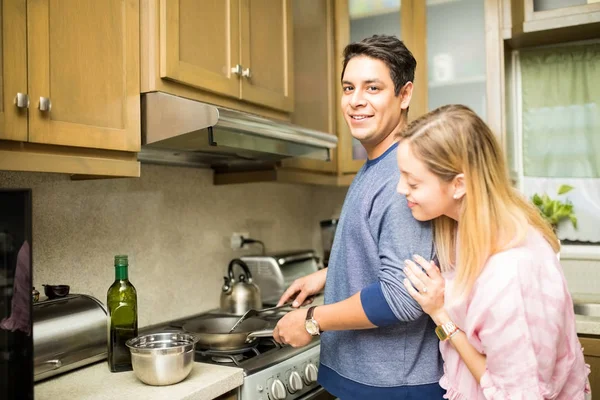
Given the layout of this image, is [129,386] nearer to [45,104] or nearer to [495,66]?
[45,104]

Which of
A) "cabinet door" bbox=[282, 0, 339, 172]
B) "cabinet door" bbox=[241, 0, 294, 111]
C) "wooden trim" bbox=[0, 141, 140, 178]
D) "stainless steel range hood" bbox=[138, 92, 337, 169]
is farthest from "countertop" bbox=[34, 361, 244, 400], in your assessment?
"cabinet door" bbox=[282, 0, 339, 172]

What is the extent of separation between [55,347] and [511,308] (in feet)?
3.60

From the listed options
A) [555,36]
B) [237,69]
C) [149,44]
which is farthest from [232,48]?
[555,36]

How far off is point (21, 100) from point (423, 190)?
0.87 meters

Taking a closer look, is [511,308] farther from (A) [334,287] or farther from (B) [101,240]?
(B) [101,240]

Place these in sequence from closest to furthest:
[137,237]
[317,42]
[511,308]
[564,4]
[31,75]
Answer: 1. [511,308]
2. [31,75]
3. [137,237]
4. [564,4]
5. [317,42]

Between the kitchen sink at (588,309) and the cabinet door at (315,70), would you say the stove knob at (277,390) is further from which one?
the kitchen sink at (588,309)

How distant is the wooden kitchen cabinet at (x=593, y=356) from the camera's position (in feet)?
6.47

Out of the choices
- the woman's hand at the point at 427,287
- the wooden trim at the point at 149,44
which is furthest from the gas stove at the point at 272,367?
the wooden trim at the point at 149,44

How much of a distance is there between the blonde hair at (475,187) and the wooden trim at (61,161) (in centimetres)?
77

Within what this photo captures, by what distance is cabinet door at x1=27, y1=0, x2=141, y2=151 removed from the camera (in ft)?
4.12

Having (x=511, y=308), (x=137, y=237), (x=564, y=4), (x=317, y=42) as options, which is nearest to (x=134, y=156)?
(x=137, y=237)

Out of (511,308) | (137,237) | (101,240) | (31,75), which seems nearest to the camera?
(511,308)

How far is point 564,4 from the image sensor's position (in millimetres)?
2404
